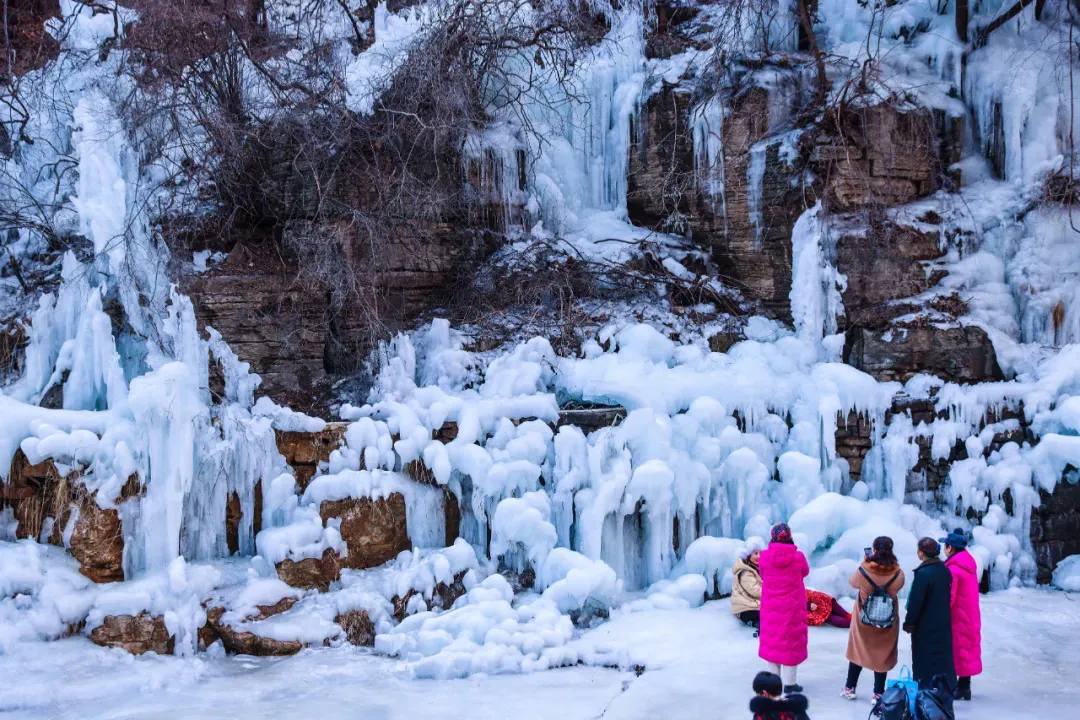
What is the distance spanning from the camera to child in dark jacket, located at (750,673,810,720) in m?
3.12

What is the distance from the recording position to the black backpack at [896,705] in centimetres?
367

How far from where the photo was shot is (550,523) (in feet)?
24.4

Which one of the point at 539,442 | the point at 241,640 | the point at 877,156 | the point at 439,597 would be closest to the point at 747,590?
the point at 539,442

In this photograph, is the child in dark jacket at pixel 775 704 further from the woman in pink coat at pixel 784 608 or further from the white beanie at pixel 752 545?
the white beanie at pixel 752 545

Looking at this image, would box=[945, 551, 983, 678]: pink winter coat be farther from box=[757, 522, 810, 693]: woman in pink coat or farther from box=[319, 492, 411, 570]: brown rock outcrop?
box=[319, 492, 411, 570]: brown rock outcrop

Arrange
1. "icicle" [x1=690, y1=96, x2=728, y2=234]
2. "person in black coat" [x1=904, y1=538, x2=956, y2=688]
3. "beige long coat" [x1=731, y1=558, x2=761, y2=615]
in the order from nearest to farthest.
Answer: "person in black coat" [x1=904, y1=538, x2=956, y2=688]
"beige long coat" [x1=731, y1=558, x2=761, y2=615]
"icicle" [x1=690, y1=96, x2=728, y2=234]

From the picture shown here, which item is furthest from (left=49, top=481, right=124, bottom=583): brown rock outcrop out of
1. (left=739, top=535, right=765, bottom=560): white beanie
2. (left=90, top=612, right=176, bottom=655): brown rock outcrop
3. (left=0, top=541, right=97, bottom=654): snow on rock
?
(left=739, top=535, right=765, bottom=560): white beanie

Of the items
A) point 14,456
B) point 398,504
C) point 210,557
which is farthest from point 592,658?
point 14,456

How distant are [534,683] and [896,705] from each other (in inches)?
106

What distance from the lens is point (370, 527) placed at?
24.2 feet

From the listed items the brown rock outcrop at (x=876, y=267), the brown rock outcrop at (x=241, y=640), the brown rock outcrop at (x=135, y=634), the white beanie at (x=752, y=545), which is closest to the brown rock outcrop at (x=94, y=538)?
the brown rock outcrop at (x=135, y=634)

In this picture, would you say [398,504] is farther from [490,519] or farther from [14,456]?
[14,456]

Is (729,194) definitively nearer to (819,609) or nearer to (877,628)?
(819,609)

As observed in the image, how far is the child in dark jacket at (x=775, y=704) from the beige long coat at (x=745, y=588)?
3.35m
